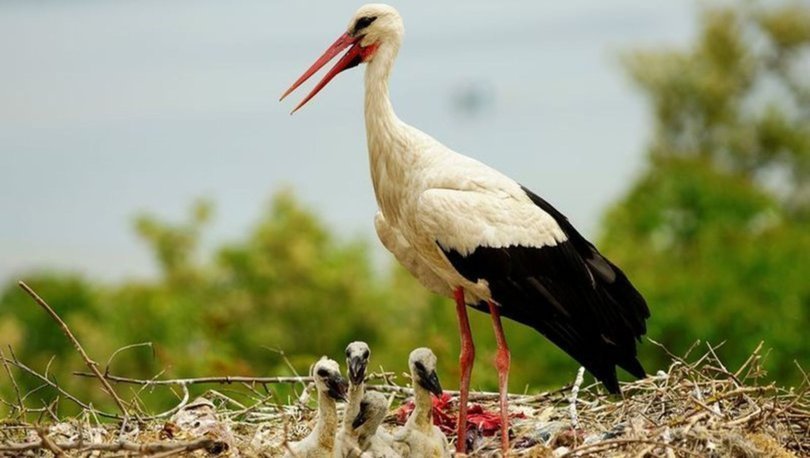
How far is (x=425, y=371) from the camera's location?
7.21 metres

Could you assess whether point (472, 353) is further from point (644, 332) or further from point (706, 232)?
point (706, 232)

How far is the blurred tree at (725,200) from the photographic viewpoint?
81.6 feet

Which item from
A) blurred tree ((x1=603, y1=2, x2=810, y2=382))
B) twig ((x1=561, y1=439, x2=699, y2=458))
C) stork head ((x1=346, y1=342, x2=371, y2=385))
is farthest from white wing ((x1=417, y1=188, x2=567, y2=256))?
blurred tree ((x1=603, y1=2, x2=810, y2=382))

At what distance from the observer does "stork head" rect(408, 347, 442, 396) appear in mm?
7160

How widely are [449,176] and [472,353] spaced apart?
1.15 meters

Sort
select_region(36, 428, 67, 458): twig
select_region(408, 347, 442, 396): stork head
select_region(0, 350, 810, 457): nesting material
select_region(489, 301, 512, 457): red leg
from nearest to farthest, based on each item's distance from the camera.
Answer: select_region(36, 428, 67, 458): twig, select_region(0, 350, 810, 457): nesting material, select_region(408, 347, 442, 396): stork head, select_region(489, 301, 512, 457): red leg

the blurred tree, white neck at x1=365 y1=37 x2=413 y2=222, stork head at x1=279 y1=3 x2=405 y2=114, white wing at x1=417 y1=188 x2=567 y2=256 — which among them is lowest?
the blurred tree

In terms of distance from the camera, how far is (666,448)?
6.49 metres

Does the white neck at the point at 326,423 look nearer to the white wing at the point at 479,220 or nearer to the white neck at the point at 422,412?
Answer: the white neck at the point at 422,412

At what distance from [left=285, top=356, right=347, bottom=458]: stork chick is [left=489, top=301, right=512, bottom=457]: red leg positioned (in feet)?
2.60

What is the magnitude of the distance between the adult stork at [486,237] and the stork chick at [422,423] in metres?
0.35

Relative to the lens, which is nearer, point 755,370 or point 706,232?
point 755,370

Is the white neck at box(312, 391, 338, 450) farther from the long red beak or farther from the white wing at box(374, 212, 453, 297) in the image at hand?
the long red beak

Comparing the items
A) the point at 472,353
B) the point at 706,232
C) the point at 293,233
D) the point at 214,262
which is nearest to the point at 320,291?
the point at 293,233
